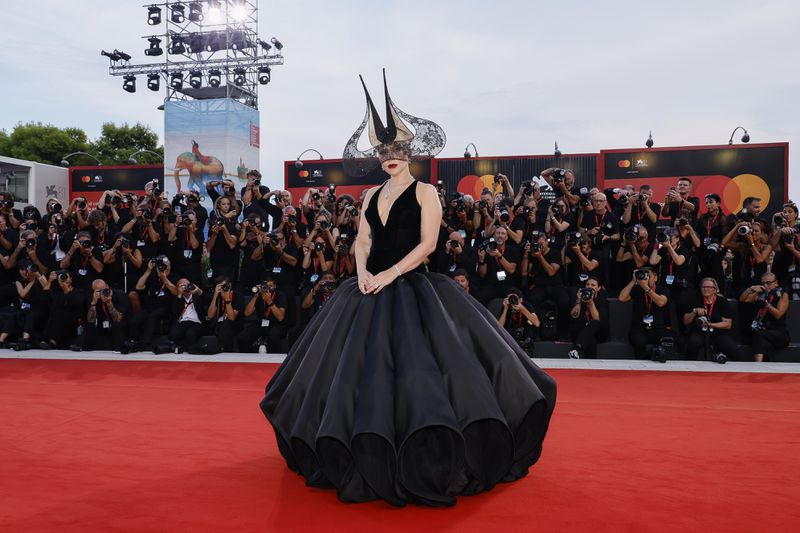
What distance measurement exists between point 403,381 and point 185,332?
20.5ft

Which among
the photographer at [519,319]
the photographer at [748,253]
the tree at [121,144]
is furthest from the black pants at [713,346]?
the tree at [121,144]

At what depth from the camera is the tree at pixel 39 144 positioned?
42.6 metres

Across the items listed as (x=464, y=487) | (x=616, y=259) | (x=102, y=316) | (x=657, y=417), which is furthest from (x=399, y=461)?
(x=102, y=316)

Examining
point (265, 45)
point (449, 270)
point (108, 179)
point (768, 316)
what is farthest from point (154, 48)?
point (768, 316)

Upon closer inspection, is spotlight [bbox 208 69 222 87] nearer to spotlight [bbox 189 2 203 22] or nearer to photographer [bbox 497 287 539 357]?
spotlight [bbox 189 2 203 22]

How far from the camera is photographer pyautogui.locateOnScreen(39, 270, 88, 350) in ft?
28.5

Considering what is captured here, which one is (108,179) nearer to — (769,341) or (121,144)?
(769,341)

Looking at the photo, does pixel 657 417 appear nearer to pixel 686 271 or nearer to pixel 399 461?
pixel 399 461

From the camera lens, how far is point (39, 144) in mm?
42594

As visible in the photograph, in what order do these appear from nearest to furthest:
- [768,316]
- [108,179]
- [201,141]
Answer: [768,316], [108,179], [201,141]

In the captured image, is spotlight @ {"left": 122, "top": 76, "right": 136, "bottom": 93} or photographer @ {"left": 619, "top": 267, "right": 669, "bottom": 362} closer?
photographer @ {"left": 619, "top": 267, "right": 669, "bottom": 362}

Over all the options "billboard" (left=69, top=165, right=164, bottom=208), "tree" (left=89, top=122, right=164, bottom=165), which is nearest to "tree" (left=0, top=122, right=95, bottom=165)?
"tree" (left=89, top=122, right=164, bottom=165)

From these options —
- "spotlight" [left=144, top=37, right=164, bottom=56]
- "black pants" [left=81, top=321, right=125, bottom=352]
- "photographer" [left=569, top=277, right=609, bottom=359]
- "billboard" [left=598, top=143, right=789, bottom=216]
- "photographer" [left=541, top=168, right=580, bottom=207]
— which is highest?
"spotlight" [left=144, top=37, right=164, bottom=56]

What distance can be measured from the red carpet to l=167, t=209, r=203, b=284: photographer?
141 inches
